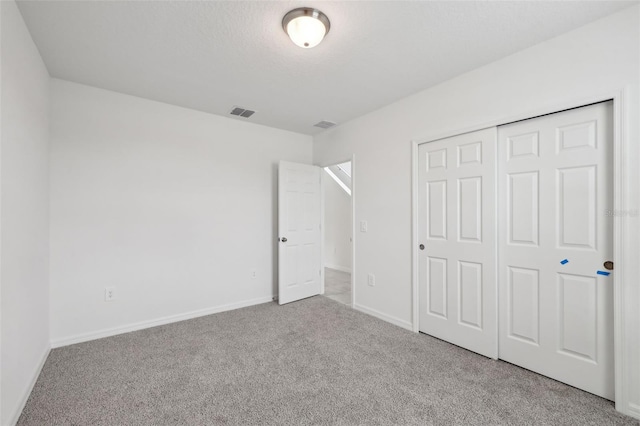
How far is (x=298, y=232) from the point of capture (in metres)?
4.10

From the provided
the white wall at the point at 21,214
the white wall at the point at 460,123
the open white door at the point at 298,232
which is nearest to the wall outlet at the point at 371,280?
the white wall at the point at 460,123

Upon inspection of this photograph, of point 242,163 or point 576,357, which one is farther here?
point 242,163

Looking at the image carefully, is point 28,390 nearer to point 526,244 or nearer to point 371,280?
point 371,280

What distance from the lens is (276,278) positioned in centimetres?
411

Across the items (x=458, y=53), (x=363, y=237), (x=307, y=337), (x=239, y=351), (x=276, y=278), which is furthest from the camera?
(x=276, y=278)

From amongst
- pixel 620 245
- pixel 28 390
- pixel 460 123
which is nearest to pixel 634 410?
pixel 620 245

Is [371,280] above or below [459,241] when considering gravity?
below

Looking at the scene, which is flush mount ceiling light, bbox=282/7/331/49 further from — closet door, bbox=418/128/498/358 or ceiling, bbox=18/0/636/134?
closet door, bbox=418/128/498/358

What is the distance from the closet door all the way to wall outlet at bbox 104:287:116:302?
3.22 m

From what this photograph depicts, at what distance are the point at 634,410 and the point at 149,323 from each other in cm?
406

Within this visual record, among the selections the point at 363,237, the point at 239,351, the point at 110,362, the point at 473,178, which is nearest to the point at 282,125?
the point at 363,237

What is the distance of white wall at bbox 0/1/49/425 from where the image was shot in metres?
1.60

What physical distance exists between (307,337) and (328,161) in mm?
2492

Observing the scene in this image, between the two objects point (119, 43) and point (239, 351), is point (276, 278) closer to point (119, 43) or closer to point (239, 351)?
point (239, 351)
